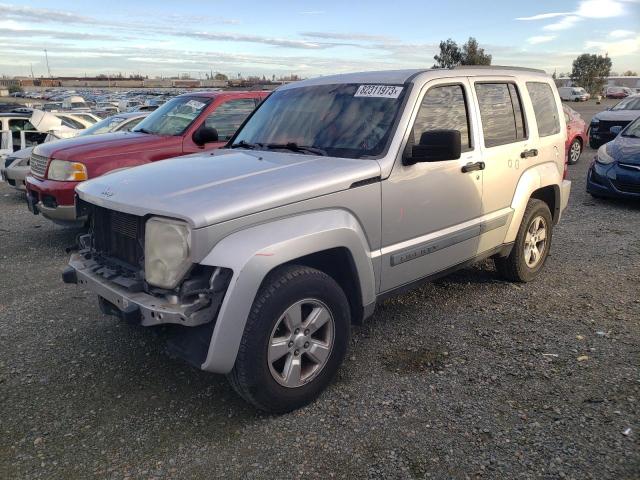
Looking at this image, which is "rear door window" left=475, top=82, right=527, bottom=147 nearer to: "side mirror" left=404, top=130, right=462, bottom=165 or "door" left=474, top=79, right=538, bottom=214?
"door" left=474, top=79, right=538, bottom=214

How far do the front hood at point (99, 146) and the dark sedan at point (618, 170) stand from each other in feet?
21.9

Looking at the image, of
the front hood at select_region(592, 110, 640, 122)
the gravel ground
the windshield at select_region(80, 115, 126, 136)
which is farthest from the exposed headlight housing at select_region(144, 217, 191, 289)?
the front hood at select_region(592, 110, 640, 122)

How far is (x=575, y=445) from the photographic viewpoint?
112 inches

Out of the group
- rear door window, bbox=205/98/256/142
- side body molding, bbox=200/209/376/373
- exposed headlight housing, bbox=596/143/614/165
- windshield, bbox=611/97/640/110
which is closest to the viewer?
side body molding, bbox=200/209/376/373

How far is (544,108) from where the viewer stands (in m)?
5.20

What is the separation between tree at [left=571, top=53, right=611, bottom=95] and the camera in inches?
2549

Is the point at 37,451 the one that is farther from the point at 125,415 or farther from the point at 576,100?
the point at 576,100

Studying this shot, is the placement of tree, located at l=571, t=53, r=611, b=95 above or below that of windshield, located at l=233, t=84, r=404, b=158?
above

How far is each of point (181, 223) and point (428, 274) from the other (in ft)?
6.56

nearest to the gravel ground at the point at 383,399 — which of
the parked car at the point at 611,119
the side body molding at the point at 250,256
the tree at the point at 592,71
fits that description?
the side body molding at the point at 250,256

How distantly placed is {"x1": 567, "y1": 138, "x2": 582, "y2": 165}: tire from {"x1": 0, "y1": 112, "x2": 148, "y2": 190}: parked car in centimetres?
991

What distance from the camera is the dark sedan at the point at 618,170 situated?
8.31 metres

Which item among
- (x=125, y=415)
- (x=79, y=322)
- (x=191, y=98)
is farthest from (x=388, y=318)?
(x=191, y=98)

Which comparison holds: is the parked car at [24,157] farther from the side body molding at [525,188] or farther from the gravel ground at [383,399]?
the side body molding at [525,188]
